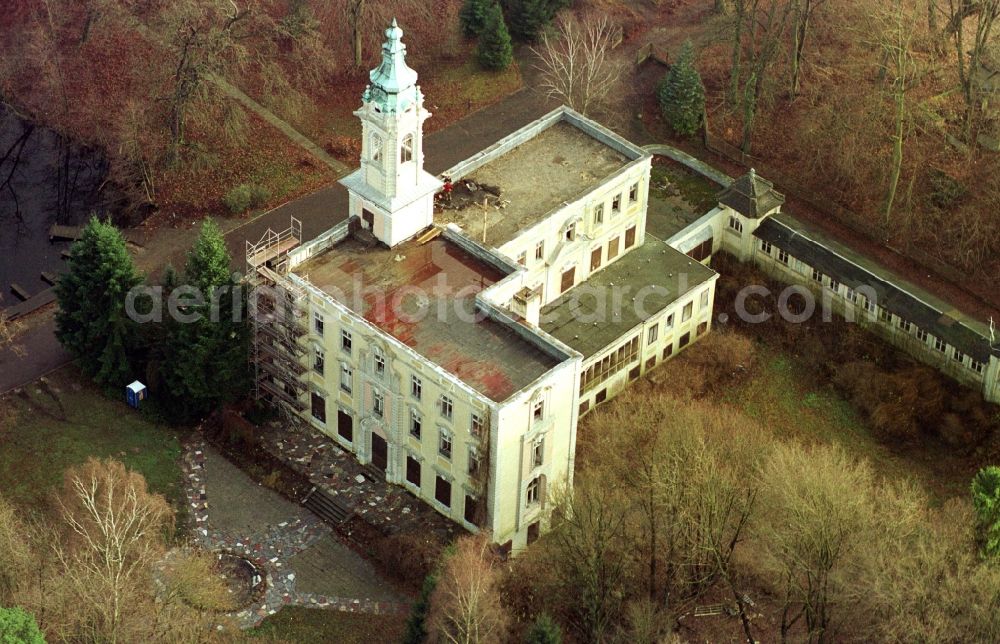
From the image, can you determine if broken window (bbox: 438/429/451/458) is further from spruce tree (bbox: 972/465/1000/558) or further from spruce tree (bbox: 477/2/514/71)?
→ spruce tree (bbox: 477/2/514/71)

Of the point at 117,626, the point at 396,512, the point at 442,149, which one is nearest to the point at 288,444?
the point at 396,512

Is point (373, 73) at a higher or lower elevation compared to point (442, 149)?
higher

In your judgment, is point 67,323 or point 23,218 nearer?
point 67,323

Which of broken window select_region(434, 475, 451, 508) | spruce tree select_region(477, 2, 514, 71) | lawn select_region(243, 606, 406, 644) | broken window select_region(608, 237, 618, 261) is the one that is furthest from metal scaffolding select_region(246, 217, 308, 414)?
spruce tree select_region(477, 2, 514, 71)

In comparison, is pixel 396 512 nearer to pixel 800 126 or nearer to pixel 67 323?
pixel 67 323

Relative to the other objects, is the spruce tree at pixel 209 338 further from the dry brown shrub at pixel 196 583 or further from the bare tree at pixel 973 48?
the bare tree at pixel 973 48

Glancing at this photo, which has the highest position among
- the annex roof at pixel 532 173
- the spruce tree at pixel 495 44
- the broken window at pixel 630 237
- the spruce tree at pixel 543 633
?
the annex roof at pixel 532 173

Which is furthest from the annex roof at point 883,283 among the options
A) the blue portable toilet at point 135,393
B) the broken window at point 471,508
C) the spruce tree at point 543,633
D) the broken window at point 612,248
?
the blue portable toilet at point 135,393
